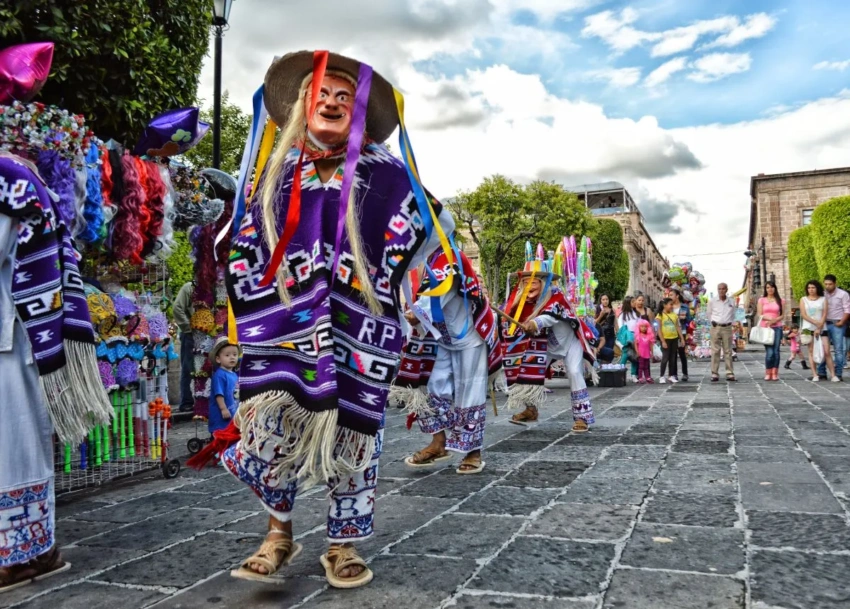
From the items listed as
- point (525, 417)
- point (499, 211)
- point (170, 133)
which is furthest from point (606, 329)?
point (499, 211)

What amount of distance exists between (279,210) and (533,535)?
1.81 meters

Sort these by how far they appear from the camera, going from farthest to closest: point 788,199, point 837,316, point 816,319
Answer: point 788,199 < point 816,319 < point 837,316

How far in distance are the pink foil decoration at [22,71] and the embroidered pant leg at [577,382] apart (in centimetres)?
492

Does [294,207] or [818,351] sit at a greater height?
[294,207]

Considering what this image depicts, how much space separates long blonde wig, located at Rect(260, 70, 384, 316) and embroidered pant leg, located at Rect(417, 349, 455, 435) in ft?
7.97

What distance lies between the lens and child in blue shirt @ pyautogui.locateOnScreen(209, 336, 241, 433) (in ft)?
17.7

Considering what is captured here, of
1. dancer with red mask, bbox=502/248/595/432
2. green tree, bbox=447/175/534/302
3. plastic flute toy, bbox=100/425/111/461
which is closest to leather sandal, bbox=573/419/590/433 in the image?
dancer with red mask, bbox=502/248/595/432

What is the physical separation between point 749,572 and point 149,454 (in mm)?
3970

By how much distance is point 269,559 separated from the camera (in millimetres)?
2471

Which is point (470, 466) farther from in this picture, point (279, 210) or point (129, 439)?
point (279, 210)

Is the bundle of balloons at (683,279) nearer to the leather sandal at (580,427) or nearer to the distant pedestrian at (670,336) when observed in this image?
the distant pedestrian at (670,336)

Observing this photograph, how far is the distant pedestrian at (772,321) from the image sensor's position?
1241 cm

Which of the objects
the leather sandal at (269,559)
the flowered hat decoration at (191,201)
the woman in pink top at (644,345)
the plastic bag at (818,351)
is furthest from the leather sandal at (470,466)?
the plastic bag at (818,351)

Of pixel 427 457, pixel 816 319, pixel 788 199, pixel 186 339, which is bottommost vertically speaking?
pixel 427 457
